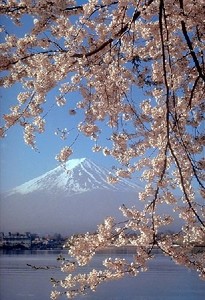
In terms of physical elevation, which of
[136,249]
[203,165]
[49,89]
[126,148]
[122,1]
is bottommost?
[136,249]

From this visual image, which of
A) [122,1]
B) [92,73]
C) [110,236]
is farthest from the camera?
[92,73]

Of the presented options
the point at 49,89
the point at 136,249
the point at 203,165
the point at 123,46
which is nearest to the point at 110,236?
the point at 136,249

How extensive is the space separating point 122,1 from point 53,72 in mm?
785

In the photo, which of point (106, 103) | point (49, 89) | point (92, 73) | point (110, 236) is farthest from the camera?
point (106, 103)

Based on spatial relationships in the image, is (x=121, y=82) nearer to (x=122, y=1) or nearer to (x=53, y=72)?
(x=53, y=72)

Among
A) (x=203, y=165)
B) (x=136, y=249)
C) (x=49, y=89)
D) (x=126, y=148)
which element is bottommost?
(x=136, y=249)

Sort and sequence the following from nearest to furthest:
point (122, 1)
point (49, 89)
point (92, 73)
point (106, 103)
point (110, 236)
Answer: point (122, 1)
point (110, 236)
point (49, 89)
point (92, 73)
point (106, 103)

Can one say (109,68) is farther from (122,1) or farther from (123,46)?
(122,1)

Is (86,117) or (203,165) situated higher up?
(86,117)

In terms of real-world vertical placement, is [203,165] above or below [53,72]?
below

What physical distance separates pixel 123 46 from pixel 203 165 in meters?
1.23

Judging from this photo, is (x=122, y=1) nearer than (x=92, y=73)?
Yes

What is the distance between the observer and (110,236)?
326 centimetres

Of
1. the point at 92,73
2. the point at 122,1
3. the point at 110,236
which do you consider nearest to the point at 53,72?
the point at 92,73
